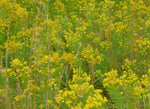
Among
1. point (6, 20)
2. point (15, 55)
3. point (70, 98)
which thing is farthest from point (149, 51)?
point (6, 20)

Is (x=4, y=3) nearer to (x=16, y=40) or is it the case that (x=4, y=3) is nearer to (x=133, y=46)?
(x=16, y=40)

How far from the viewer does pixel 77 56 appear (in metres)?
2.96

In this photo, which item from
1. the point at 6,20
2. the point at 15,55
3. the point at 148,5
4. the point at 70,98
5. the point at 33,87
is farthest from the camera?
the point at 148,5

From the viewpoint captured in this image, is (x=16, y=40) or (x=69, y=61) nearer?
(x=69, y=61)

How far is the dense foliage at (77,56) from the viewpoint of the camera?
2.23 meters

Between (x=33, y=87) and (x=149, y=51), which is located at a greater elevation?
(x=149, y=51)

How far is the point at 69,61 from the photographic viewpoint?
2.81m

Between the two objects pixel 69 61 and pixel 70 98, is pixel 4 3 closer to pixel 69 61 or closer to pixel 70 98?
pixel 69 61

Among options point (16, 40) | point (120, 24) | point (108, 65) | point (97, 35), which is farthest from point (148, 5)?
point (16, 40)

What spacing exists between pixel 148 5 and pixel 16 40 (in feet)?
6.90

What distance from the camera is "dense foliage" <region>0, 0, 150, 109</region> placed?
7.32ft

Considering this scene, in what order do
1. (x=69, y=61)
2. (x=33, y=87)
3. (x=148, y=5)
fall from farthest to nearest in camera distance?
(x=148, y=5) < (x=69, y=61) < (x=33, y=87)

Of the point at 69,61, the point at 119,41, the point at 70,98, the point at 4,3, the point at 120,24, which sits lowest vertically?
the point at 70,98

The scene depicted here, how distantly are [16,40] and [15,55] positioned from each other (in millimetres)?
250
